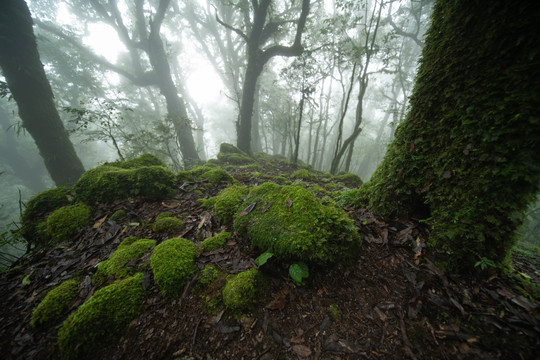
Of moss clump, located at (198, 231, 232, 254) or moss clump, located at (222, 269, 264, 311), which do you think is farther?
moss clump, located at (198, 231, 232, 254)

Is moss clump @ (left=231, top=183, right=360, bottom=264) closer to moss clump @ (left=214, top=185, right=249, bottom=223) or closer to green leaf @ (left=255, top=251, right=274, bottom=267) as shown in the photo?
green leaf @ (left=255, top=251, right=274, bottom=267)

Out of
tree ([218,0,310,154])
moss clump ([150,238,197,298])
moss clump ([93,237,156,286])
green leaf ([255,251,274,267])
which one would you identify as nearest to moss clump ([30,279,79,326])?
moss clump ([93,237,156,286])

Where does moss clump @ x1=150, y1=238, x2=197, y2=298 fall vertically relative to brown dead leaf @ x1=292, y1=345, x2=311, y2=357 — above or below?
above

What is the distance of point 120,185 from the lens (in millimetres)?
3709

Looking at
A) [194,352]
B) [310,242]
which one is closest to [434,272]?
[310,242]

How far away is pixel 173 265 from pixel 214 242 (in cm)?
54

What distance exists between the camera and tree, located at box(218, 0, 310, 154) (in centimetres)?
873

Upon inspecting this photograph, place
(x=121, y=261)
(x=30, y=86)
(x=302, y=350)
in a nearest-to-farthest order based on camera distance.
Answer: (x=302, y=350) < (x=121, y=261) < (x=30, y=86)

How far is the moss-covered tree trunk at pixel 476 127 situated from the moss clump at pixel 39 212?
5.84 m

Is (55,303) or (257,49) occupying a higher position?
(257,49)

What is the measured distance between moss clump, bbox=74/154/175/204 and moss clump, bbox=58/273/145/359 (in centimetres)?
226

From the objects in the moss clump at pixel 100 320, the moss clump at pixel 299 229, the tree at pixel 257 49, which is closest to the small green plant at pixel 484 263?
the moss clump at pixel 299 229

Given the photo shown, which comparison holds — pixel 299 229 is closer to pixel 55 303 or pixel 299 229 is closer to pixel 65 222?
pixel 55 303

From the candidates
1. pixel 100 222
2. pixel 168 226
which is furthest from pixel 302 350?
pixel 100 222
